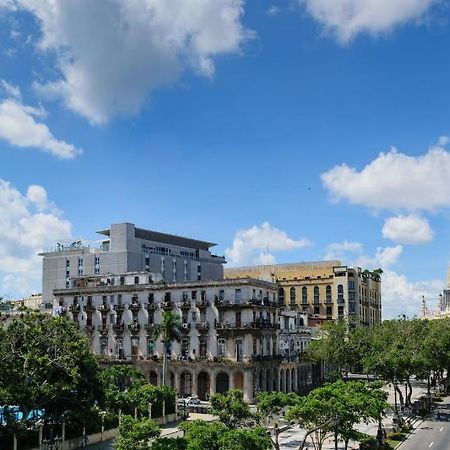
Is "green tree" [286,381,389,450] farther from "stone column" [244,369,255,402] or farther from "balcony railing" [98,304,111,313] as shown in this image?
"balcony railing" [98,304,111,313]

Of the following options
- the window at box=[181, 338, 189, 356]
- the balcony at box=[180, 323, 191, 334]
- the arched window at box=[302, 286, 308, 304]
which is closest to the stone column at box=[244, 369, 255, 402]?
the window at box=[181, 338, 189, 356]

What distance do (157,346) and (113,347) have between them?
29.0 ft

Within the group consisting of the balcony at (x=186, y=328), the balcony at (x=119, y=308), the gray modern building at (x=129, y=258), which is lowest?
the balcony at (x=186, y=328)

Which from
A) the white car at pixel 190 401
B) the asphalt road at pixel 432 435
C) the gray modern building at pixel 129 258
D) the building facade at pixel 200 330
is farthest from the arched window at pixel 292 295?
the asphalt road at pixel 432 435

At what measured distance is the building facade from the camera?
96625mm

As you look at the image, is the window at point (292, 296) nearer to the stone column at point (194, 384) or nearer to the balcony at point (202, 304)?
the balcony at point (202, 304)

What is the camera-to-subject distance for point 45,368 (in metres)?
55.0

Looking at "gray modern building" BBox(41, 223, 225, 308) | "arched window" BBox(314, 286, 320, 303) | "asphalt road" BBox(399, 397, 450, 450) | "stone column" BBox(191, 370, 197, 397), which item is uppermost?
"gray modern building" BBox(41, 223, 225, 308)

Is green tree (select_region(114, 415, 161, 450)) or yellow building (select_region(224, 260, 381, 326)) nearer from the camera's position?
green tree (select_region(114, 415, 161, 450))

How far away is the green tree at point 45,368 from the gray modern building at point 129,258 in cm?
9039

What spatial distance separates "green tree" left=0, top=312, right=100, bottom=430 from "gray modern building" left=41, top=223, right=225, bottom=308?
297 ft

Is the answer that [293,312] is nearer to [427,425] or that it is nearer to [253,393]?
[253,393]

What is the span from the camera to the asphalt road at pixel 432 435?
63.5m

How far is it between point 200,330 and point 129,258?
5776 cm
